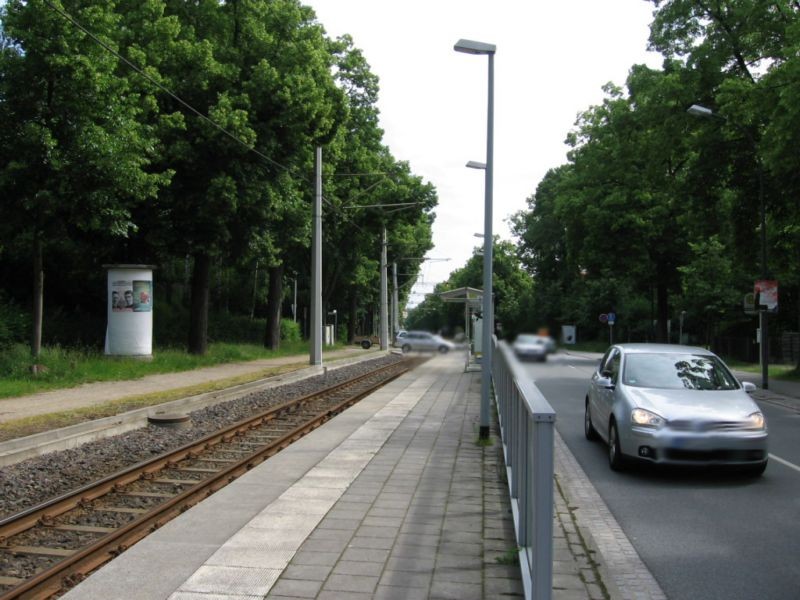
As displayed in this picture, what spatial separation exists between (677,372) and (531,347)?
5100mm

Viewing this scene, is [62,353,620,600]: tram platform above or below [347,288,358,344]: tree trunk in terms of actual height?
below

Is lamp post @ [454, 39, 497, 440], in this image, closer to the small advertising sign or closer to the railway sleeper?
the railway sleeper

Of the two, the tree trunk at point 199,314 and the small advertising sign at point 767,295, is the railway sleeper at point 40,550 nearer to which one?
the small advertising sign at point 767,295

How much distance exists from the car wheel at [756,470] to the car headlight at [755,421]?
479 millimetres

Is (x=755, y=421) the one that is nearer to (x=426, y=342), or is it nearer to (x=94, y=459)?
(x=426, y=342)

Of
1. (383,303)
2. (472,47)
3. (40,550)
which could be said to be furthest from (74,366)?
(383,303)

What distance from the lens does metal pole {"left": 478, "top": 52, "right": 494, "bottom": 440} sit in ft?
33.5

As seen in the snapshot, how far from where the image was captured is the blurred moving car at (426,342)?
7.40 meters

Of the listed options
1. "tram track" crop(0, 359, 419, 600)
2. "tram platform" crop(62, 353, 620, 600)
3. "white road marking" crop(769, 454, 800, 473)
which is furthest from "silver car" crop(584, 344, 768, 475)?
"tram track" crop(0, 359, 419, 600)

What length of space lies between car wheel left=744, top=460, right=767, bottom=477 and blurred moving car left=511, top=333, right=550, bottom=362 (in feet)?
16.0

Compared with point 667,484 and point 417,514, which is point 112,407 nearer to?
point 417,514

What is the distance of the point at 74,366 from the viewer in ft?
60.6

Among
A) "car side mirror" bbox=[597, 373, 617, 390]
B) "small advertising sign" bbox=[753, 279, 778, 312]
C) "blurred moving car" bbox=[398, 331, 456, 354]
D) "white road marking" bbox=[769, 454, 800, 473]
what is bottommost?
"white road marking" bbox=[769, 454, 800, 473]

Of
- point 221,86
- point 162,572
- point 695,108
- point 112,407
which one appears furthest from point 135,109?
point 162,572
